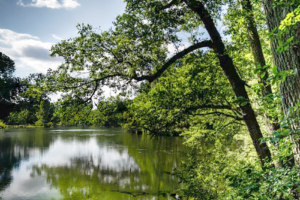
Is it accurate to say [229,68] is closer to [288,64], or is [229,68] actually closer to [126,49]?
[288,64]

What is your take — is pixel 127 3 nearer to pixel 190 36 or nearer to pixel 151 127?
pixel 190 36

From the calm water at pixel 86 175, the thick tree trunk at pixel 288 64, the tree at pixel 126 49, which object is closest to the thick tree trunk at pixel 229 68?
the tree at pixel 126 49

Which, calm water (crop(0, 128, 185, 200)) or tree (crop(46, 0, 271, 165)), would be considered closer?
tree (crop(46, 0, 271, 165))

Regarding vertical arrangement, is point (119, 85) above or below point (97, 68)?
below

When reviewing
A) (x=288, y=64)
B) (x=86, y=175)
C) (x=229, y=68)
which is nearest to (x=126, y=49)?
(x=229, y=68)

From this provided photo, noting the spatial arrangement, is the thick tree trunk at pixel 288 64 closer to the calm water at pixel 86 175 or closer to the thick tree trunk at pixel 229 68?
the thick tree trunk at pixel 229 68

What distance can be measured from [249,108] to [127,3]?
3.22 meters

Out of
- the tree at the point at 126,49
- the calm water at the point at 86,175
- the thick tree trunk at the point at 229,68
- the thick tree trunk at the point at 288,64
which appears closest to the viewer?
the thick tree trunk at the point at 288,64

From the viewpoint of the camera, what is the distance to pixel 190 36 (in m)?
4.82

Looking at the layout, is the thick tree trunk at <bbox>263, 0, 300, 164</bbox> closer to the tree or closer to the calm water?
the tree

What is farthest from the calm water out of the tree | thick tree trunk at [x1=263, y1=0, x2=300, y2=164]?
A: thick tree trunk at [x1=263, y1=0, x2=300, y2=164]

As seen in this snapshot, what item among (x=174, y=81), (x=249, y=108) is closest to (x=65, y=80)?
(x=174, y=81)

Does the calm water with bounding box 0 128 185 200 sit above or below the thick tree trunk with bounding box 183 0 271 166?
below

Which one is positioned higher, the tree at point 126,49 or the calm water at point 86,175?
the tree at point 126,49
